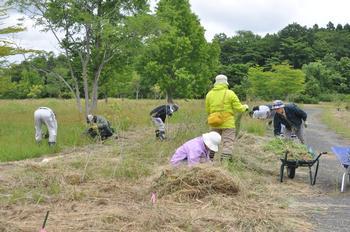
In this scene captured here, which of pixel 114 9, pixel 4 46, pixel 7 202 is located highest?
pixel 114 9

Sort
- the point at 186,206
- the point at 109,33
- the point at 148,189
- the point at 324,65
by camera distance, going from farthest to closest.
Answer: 1. the point at 324,65
2. the point at 109,33
3. the point at 148,189
4. the point at 186,206

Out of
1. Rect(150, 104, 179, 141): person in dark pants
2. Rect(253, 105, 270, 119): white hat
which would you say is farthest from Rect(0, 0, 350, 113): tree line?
Rect(253, 105, 270, 119): white hat

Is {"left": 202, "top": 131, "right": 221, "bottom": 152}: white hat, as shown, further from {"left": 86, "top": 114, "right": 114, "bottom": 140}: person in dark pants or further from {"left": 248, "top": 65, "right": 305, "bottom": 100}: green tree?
{"left": 248, "top": 65, "right": 305, "bottom": 100}: green tree

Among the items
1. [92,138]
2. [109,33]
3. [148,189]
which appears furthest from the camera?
[109,33]

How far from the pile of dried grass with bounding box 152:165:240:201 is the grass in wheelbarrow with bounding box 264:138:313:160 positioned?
276 cm

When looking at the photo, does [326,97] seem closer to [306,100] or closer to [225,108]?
[306,100]

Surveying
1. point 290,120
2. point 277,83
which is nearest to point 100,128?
point 290,120

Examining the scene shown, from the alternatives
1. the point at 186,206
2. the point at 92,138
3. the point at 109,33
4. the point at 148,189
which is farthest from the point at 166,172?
the point at 109,33

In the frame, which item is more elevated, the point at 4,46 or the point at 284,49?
the point at 284,49

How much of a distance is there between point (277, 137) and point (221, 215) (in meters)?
5.29

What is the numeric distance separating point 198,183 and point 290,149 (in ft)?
11.7

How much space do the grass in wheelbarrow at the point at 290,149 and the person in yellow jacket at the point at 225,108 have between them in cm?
116

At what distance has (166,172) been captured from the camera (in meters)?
6.64

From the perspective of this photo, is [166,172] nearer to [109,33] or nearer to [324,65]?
[109,33]
